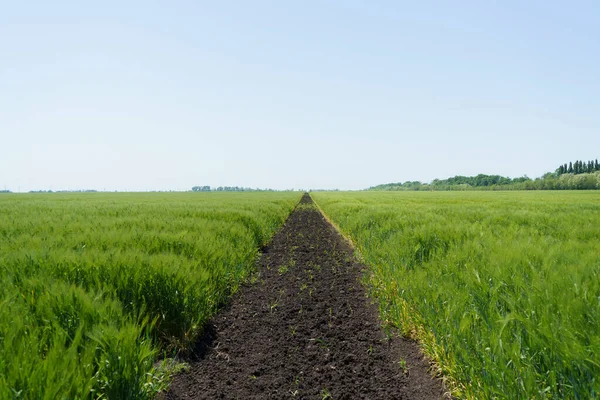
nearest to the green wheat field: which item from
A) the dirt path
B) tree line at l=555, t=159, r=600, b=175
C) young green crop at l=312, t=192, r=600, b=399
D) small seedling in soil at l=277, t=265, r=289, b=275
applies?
young green crop at l=312, t=192, r=600, b=399

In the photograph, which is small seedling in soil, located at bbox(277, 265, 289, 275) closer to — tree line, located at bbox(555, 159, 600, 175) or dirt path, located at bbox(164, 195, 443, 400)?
dirt path, located at bbox(164, 195, 443, 400)

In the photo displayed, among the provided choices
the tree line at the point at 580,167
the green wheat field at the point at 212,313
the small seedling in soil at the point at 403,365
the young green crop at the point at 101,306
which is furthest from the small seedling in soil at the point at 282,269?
the tree line at the point at 580,167

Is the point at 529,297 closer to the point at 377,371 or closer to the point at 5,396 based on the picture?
the point at 377,371

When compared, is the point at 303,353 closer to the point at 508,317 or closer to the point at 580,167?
the point at 508,317

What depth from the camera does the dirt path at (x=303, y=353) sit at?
305 cm

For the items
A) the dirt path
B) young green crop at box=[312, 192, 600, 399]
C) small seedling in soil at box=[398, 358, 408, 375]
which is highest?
young green crop at box=[312, 192, 600, 399]

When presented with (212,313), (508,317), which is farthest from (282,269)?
(508,317)

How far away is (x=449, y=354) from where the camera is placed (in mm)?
2953

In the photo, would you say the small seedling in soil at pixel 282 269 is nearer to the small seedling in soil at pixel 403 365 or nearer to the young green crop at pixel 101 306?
the young green crop at pixel 101 306

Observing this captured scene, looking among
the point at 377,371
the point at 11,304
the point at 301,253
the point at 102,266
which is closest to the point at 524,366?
the point at 377,371

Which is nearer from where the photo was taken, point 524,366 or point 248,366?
point 524,366

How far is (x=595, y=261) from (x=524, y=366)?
1814 millimetres

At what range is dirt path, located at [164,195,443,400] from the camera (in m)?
3.05

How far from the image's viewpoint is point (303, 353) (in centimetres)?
377
